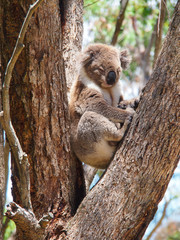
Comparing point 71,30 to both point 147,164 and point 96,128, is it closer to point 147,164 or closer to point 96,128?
point 96,128

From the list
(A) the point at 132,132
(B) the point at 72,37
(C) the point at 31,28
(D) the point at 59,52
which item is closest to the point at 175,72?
(A) the point at 132,132

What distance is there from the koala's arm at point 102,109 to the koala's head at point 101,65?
0.95 ft

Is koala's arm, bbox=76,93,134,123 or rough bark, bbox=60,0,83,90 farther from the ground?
rough bark, bbox=60,0,83,90

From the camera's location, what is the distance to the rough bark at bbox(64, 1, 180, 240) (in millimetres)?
2262

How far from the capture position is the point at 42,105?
8.53ft

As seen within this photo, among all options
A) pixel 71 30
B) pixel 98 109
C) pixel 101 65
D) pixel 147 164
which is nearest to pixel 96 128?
pixel 98 109

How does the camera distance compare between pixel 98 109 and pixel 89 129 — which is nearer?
pixel 89 129

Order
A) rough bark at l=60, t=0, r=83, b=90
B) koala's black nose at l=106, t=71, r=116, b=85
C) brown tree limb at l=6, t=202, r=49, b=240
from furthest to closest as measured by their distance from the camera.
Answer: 1. rough bark at l=60, t=0, r=83, b=90
2. koala's black nose at l=106, t=71, r=116, b=85
3. brown tree limb at l=6, t=202, r=49, b=240

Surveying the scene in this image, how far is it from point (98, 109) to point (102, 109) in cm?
4

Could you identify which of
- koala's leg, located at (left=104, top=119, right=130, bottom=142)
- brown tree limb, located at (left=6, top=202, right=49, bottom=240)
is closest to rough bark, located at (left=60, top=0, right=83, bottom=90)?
koala's leg, located at (left=104, top=119, right=130, bottom=142)

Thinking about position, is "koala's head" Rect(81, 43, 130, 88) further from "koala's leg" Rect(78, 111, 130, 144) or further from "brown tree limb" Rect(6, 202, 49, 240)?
"brown tree limb" Rect(6, 202, 49, 240)

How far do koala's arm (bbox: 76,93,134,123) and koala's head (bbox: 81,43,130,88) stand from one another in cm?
29

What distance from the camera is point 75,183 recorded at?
293 centimetres

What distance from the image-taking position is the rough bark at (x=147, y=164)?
2.26 meters
